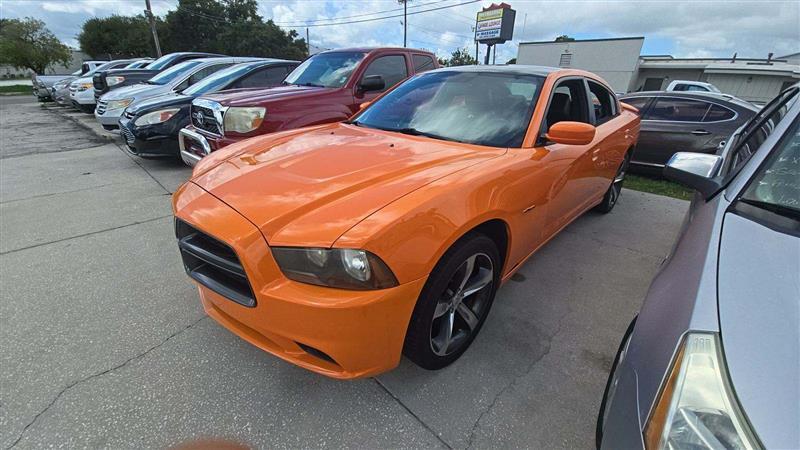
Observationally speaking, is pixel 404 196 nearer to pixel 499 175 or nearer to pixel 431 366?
pixel 499 175

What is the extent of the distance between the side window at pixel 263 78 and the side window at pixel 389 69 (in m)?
2.50

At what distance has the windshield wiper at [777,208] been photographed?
1226 millimetres

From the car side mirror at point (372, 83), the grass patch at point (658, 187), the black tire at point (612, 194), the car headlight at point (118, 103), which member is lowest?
the grass patch at point (658, 187)

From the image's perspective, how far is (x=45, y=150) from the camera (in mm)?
7508

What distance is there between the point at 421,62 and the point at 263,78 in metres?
2.91

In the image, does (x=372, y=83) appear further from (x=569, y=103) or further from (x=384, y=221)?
(x=384, y=221)

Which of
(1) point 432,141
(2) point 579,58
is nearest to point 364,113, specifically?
(1) point 432,141

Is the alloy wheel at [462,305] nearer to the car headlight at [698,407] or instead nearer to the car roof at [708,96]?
the car headlight at [698,407]

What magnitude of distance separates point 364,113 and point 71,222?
337 cm

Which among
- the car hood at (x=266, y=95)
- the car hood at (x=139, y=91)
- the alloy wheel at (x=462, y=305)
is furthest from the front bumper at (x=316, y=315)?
the car hood at (x=139, y=91)

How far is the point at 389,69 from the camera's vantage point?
5.43m

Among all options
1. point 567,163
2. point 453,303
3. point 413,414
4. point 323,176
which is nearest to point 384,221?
point 323,176

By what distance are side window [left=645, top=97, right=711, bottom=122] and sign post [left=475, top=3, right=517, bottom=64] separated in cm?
2633

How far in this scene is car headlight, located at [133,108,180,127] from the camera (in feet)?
18.5
